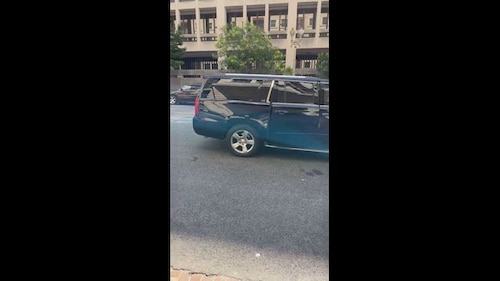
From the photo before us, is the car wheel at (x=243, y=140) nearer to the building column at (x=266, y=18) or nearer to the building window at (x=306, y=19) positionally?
the building window at (x=306, y=19)

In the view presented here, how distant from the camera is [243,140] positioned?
15.0ft

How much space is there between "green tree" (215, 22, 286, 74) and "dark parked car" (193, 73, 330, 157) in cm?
427

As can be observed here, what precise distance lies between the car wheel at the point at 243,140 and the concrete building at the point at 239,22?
10729mm

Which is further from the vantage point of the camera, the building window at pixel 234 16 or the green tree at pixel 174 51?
the building window at pixel 234 16

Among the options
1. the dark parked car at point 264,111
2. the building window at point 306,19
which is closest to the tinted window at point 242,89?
the dark parked car at point 264,111

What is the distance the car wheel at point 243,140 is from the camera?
4.52 meters

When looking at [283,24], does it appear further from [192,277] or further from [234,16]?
[192,277]
